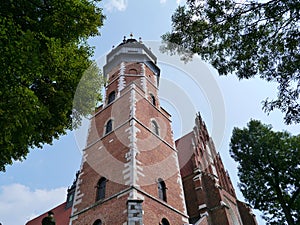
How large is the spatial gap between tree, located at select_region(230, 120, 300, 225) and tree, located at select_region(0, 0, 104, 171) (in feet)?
51.1

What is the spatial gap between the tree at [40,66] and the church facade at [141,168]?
15.2 ft

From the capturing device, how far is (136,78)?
21938mm

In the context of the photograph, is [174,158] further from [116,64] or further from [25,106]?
[25,106]

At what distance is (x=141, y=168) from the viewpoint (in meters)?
13.7

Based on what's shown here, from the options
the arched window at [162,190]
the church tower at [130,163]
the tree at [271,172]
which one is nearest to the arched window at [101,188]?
the church tower at [130,163]

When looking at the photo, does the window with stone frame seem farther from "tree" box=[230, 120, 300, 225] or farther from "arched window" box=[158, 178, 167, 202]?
"tree" box=[230, 120, 300, 225]

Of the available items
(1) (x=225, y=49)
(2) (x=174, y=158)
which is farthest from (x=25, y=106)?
(2) (x=174, y=158)

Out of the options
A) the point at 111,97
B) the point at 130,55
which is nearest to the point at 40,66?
the point at 111,97

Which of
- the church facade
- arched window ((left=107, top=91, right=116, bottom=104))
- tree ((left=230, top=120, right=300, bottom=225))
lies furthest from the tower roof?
tree ((left=230, top=120, right=300, bottom=225))

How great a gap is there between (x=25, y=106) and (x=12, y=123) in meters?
0.53

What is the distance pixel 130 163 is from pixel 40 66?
796 cm

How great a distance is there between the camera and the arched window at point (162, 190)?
14163 millimetres

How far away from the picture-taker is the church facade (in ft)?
41.7

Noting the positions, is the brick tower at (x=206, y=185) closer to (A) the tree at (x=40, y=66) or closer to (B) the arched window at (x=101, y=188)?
(B) the arched window at (x=101, y=188)
